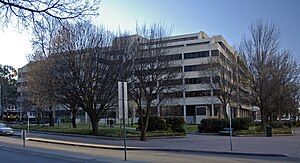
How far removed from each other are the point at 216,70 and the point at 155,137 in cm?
1800

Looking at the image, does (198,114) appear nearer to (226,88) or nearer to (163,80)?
(226,88)

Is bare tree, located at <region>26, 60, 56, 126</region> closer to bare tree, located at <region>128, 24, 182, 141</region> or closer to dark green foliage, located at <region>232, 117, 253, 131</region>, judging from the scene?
bare tree, located at <region>128, 24, 182, 141</region>

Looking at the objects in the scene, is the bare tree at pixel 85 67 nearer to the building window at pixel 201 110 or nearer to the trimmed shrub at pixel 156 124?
the trimmed shrub at pixel 156 124

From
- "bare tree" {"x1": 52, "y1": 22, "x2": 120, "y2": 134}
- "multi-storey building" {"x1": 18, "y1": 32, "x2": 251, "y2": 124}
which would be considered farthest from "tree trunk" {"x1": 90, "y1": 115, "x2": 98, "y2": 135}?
"multi-storey building" {"x1": 18, "y1": 32, "x2": 251, "y2": 124}

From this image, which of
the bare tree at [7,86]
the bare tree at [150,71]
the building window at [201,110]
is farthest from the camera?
the bare tree at [7,86]

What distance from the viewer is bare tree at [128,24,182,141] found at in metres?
26.4

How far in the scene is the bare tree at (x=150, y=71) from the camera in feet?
86.5

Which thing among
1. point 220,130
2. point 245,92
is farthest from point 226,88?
point 220,130

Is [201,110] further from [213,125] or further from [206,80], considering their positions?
[213,125]

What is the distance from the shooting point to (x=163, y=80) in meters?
26.5

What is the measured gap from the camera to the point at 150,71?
26.2m

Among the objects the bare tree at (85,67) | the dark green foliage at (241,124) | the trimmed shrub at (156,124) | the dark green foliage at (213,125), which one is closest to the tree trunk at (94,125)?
the bare tree at (85,67)

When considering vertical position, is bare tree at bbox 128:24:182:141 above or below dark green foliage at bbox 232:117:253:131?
above

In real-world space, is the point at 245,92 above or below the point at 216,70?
below
